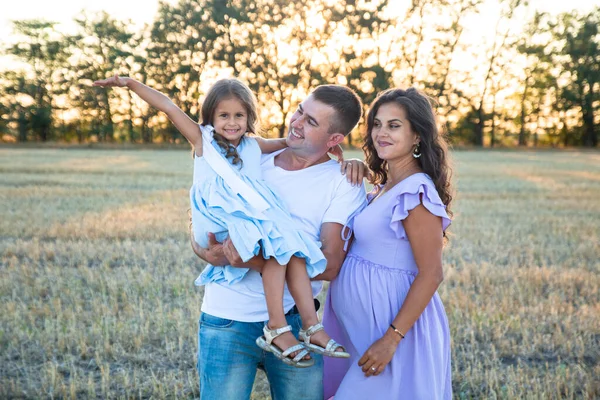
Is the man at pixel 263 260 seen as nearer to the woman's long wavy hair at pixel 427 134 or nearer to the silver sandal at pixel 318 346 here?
the silver sandal at pixel 318 346

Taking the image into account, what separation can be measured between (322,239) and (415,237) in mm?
432

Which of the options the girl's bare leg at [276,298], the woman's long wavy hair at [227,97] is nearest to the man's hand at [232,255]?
the girl's bare leg at [276,298]

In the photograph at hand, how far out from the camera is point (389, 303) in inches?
114

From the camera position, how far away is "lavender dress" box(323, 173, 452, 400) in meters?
2.81

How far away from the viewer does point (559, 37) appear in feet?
163

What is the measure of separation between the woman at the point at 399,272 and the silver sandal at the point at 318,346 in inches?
7.4

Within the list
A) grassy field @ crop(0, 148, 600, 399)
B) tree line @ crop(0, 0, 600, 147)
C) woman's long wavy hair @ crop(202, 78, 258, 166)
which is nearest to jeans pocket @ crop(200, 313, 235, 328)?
woman's long wavy hair @ crop(202, 78, 258, 166)

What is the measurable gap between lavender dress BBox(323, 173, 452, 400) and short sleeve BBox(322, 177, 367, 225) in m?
0.06

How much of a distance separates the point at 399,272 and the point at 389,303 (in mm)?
152

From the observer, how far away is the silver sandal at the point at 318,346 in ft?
8.75

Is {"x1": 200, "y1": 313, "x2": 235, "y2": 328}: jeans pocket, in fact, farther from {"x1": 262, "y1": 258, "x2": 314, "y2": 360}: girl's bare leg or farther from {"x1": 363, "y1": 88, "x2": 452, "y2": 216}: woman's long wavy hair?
{"x1": 363, "y1": 88, "x2": 452, "y2": 216}: woman's long wavy hair

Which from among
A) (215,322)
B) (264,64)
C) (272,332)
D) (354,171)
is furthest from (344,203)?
(264,64)

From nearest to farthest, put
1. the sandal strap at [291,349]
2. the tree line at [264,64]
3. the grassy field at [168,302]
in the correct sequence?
the sandal strap at [291,349] → the grassy field at [168,302] → the tree line at [264,64]

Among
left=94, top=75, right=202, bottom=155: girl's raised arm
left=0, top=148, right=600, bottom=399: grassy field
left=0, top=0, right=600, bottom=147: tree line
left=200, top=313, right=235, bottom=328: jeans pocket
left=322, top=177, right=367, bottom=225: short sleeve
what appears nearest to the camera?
left=200, top=313, right=235, bottom=328: jeans pocket
